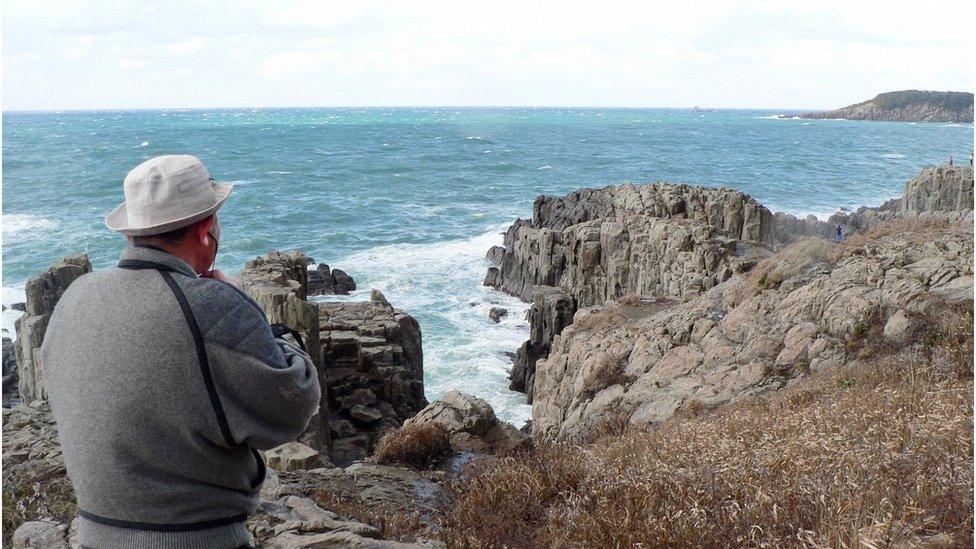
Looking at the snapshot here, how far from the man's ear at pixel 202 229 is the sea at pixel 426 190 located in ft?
77.0

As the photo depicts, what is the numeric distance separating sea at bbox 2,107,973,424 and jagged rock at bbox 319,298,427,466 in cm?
703

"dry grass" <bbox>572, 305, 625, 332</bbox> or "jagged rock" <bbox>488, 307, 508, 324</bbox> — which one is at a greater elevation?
"dry grass" <bbox>572, 305, 625, 332</bbox>

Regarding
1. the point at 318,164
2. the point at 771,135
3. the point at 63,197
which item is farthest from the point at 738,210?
the point at 771,135

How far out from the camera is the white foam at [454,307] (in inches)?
1156

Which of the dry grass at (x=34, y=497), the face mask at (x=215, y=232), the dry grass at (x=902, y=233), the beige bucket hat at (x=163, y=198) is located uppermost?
the beige bucket hat at (x=163, y=198)

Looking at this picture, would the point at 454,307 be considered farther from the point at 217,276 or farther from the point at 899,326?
the point at 217,276

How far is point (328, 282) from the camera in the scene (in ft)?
139

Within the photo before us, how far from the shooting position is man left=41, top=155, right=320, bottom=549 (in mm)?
2744

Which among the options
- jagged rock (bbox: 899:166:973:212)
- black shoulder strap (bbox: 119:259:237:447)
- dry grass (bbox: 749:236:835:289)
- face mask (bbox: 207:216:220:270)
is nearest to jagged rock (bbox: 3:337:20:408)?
dry grass (bbox: 749:236:835:289)

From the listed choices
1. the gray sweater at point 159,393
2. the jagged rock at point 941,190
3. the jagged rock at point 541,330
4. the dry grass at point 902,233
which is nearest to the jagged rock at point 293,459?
the gray sweater at point 159,393

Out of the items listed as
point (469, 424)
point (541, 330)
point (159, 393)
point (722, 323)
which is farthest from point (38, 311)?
point (159, 393)

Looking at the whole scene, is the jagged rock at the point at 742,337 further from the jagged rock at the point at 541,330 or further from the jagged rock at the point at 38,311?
the jagged rock at the point at 38,311

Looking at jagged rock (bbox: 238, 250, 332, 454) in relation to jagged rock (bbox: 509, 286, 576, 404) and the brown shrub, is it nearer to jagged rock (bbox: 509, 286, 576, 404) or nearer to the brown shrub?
the brown shrub

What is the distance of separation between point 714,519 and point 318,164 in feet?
368
